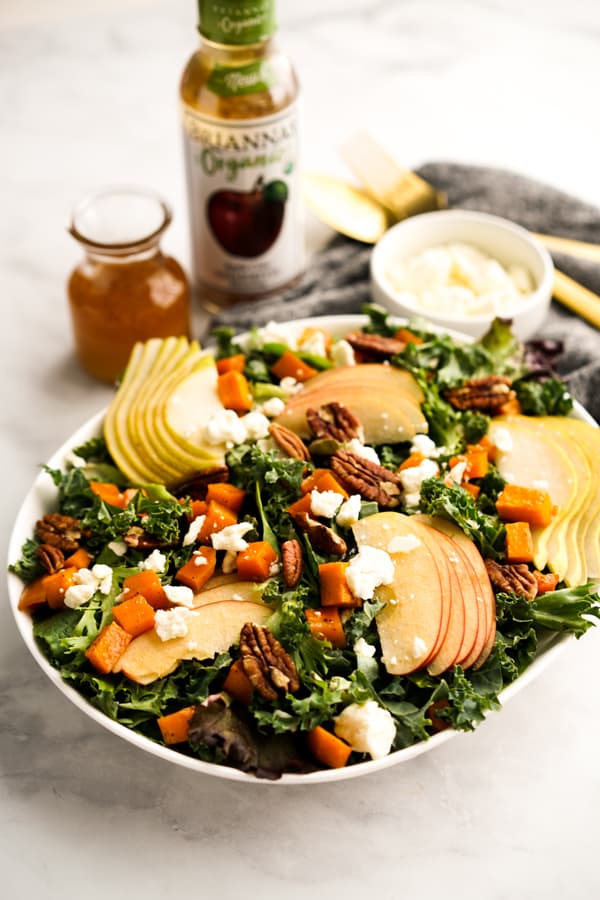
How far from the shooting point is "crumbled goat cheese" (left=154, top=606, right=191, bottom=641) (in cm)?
239

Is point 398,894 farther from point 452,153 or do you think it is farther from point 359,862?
point 452,153

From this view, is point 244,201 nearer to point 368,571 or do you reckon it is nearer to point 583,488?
point 583,488

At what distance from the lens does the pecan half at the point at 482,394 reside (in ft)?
9.75

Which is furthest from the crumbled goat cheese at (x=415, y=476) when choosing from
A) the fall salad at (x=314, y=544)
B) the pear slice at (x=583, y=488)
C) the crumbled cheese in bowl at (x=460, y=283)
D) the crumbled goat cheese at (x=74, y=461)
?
the crumbled cheese in bowl at (x=460, y=283)

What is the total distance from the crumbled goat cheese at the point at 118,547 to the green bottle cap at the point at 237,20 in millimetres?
1549

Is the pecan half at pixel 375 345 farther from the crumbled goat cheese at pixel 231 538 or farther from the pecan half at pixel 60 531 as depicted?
the pecan half at pixel 60 531

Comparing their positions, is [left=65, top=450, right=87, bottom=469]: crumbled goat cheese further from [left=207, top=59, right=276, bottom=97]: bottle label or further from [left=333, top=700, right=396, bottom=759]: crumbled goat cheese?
[left=207, top=59, right=276, bottom=97]: bottle label

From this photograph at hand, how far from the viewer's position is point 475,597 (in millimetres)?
2451

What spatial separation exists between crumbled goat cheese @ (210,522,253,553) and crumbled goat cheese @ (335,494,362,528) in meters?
0.21

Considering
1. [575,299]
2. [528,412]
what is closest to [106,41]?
[575,299]

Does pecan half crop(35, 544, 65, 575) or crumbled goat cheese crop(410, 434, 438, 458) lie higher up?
crumbled goat cheese crop(410, 434, 438, 458)

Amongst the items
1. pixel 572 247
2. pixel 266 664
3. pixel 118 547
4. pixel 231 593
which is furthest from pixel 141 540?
pixel 572 247

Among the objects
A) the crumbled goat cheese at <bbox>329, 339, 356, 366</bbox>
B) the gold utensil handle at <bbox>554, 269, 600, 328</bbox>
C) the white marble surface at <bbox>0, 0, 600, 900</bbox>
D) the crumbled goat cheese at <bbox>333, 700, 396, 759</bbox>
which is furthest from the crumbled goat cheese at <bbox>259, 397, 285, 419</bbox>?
the gold utensil handle at <bbox>554, 269, 600, 328</bbox>

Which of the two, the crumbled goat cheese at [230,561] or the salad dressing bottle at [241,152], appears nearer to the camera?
the crumbled goat cheese at [230,561]
